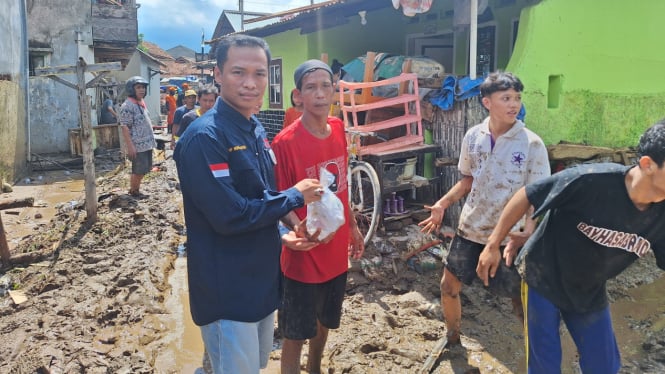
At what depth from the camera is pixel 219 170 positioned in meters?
1.78

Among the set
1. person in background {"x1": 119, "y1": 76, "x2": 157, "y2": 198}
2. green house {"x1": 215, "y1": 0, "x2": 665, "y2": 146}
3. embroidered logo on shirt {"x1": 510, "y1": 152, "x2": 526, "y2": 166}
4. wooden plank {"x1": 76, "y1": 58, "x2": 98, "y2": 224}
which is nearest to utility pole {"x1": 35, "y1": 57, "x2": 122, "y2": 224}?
wooden plank {"x1": 76, "y1": 58, "x2": 98, "y2": 224}

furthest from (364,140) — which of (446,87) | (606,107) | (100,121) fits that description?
(100,121)

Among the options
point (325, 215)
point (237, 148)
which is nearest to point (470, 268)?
point (325, 215)

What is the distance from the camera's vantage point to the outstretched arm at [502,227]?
2.35 m

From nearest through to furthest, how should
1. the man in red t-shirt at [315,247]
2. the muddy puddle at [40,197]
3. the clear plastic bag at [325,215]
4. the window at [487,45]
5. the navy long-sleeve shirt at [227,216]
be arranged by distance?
the navy long-sleeve shirt at [227,216] < the clear plastic bag at [325,215] < the man in red t-shirt at [315,247] < the muddy puddle at [40,197] < the window at [487,45]

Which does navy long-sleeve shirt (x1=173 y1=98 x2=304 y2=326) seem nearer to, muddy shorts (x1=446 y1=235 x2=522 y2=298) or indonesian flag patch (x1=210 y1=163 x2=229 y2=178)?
indonesian flag patch (x1=210 y1=163 x2=229 y2=178)

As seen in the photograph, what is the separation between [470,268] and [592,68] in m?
Answer: 4.43

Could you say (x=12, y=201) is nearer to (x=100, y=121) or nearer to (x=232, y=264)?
(x=232, y=264)

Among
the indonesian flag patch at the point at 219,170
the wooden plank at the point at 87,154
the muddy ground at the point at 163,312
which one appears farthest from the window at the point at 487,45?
the indonesian flag patch at the point at 219,170

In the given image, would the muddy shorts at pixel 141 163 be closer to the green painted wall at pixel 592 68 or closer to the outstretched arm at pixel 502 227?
the green painted wall at pixel 592 68

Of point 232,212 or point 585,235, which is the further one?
point 585,235

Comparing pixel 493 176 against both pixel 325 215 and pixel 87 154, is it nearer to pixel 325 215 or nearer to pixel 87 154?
pixel 325 215

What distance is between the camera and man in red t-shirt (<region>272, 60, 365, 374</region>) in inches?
105

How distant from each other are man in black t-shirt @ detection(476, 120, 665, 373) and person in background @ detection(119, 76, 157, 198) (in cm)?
612
